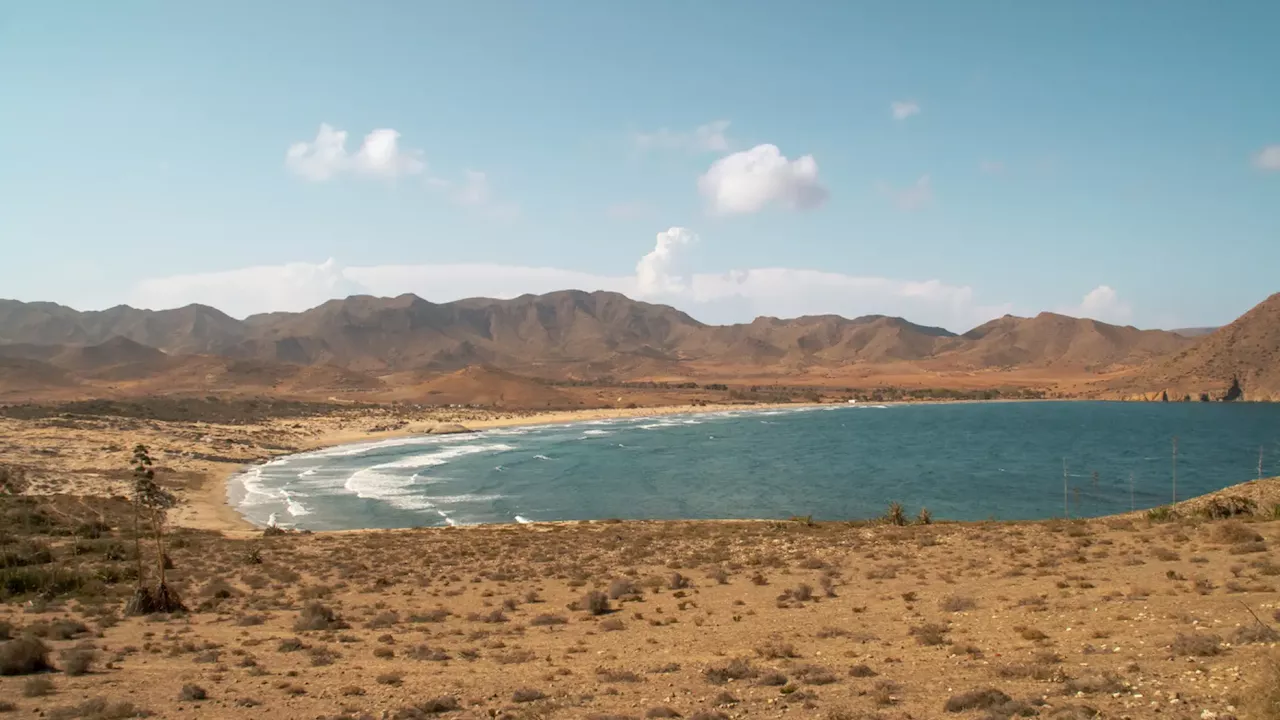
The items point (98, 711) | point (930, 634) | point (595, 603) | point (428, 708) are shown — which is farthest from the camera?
point (595, 603)

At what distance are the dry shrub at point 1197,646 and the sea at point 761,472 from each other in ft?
112

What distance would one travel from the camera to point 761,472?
6856cm

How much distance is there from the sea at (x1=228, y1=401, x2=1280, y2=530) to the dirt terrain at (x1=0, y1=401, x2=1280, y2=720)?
49.5 feet

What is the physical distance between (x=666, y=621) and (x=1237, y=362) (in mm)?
176954

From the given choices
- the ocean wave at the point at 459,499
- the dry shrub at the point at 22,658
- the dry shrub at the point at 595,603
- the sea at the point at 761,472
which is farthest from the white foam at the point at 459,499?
the dry shrub at the point at 22,658

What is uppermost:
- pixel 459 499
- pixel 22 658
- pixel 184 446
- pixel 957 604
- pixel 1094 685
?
pixel 1094 685

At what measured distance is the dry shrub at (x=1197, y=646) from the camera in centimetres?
1135

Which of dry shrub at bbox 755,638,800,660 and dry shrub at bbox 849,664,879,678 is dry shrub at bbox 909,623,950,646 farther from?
dry shrub at bbox 755,638,800,660

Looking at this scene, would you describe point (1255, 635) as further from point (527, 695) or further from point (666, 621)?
point (527, 695)

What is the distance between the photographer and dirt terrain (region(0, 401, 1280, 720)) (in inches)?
448

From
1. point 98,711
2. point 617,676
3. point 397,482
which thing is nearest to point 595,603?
point 617,676

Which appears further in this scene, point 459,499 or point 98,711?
point 459,499

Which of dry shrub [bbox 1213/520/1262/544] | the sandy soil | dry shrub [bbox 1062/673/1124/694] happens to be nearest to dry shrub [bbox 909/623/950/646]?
dry shrub [bbox 1062/673/1124/694]

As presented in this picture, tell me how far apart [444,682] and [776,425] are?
11034 cm
